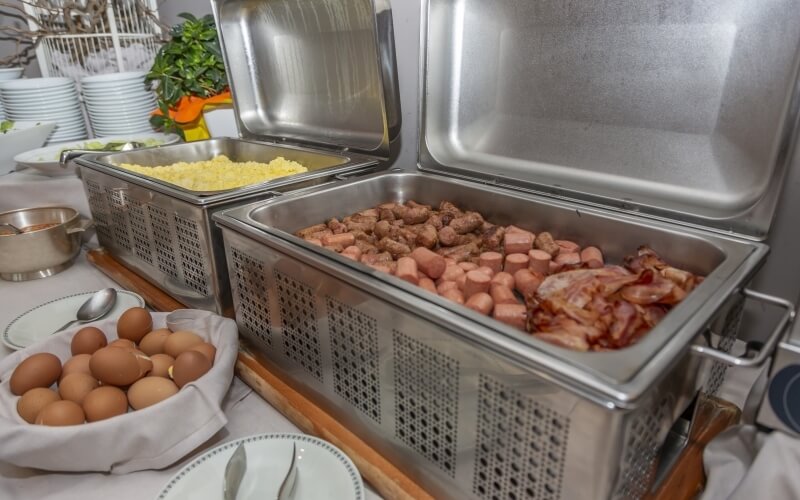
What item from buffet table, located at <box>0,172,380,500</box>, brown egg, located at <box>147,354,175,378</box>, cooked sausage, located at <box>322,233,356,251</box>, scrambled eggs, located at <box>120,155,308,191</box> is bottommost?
buffet table, located at <box>0,172,380,500</box>

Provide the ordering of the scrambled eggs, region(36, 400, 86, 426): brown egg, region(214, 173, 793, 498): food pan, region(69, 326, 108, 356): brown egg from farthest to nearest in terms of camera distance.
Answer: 1. the scrambled eggs
2. region(69, 326, 108, 356): brown egg
3. region(36, 400, 86, 426): brown egg
4. region(214, 173, 793, 498): food pan

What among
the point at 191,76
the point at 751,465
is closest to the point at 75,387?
the point at 751,465

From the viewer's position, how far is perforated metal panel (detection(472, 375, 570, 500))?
→ 1.95 ft

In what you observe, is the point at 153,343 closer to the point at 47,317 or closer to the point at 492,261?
the point at 47,317

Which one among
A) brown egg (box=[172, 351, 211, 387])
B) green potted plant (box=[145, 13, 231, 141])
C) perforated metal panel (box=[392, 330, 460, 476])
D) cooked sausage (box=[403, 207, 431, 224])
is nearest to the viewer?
perforated metal panel (box=[392, 330, 460, 476])

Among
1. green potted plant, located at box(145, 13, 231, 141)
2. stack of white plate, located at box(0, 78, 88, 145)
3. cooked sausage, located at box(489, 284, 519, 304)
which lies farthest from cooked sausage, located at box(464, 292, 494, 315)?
stack of white plate, located at box(0, 78, 88, 145)

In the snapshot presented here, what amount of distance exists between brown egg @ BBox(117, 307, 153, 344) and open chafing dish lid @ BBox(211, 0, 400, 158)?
802 millimetres

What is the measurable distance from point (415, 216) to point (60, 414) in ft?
2.61

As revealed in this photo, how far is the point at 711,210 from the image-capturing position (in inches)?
38.3

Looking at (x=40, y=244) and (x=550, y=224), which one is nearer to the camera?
(x=550, y=224)

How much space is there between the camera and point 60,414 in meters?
0.83

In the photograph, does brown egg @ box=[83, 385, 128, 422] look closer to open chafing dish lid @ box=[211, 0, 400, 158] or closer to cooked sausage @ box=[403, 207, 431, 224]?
cooked sausage @ box=[403, 207, 431, 224]

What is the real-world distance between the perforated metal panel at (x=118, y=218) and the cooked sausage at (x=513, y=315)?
3.75ft

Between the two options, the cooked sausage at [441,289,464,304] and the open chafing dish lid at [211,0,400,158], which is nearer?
the cooked sausage at [441,289,464,304]
